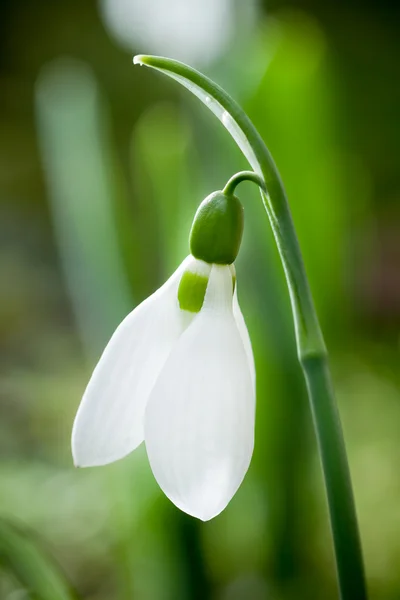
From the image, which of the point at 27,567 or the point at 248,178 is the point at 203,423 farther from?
the point at 27,567

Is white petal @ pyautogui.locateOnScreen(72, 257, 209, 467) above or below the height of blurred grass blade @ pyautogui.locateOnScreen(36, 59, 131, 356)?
below

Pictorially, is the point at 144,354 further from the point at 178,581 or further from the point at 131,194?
the point at 131,194

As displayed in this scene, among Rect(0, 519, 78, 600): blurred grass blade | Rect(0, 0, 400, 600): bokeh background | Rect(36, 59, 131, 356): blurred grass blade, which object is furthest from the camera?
Rect(36, 59, 131, 356): blurred grass blade

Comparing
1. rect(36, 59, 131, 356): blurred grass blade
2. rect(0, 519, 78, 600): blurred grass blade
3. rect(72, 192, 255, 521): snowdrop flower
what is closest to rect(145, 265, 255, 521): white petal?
rect(72, 192, 255, 521): snowdrop flower

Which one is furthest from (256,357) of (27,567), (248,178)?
(248,178)

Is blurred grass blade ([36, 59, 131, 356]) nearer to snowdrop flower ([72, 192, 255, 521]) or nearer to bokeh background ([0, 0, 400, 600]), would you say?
bokeh background ([0, 0, 400, 600])
